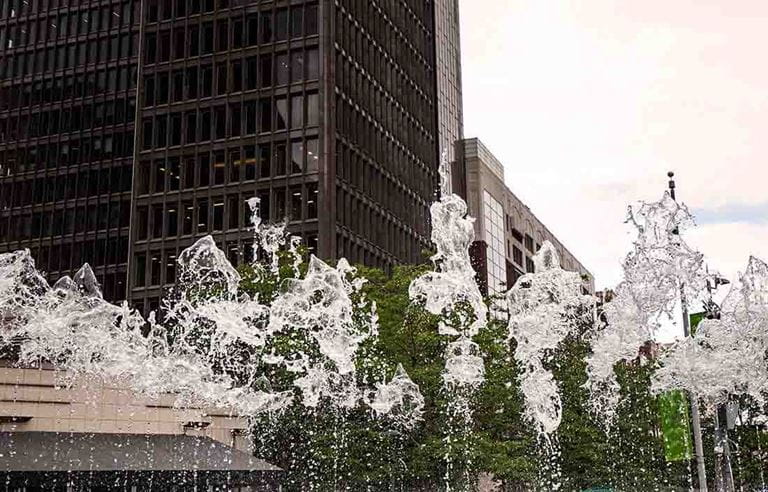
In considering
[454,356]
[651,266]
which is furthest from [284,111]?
[651,266]

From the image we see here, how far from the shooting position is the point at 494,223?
354 feet

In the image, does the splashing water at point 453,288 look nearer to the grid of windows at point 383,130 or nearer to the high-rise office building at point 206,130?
the high-rise office building at point 206,130

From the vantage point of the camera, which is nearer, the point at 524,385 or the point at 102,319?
the point at 102,319

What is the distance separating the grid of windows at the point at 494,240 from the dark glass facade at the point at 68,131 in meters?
37.1

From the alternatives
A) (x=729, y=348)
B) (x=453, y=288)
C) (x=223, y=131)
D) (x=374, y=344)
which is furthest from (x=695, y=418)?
(x=223, y=131)

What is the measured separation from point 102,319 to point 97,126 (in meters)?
67.0

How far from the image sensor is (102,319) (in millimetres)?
24891

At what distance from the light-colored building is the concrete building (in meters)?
68.0

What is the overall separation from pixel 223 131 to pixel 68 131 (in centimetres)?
2120

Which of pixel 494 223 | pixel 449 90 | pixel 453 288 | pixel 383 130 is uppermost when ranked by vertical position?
pixel 449 90

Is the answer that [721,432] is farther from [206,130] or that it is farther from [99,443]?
[206,130]

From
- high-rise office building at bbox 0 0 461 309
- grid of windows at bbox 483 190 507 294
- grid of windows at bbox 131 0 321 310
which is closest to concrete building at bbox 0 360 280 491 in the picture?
high-rise office building at bbox 0 0 461 309

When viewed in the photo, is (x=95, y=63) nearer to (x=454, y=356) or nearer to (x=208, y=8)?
(x=208, y=8)

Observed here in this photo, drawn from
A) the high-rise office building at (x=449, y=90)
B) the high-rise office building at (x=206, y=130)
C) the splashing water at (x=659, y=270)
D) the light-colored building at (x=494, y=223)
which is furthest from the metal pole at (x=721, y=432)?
the high-rise office building at (x=449, y=90)
